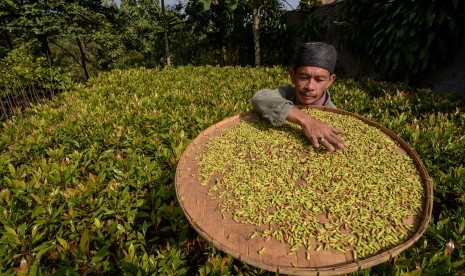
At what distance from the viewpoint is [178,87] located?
5.02 meters

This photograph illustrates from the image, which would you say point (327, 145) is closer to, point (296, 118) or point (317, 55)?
point (296, 118)

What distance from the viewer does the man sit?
180 cm

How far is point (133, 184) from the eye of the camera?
2.24 m

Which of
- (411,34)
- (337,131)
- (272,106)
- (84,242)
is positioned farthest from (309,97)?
(411,34)

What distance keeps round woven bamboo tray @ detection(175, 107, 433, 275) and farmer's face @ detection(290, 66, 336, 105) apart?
1.01 meters

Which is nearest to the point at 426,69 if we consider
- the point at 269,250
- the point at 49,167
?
the point at 269,250

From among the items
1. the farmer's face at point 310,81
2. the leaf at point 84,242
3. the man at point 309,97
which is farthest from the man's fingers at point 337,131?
the leaf at point 84,242

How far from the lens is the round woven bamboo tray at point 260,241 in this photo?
1.12 metres

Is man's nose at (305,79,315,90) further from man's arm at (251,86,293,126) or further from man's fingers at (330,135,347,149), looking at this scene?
man's fingers at (330,135,347,149)

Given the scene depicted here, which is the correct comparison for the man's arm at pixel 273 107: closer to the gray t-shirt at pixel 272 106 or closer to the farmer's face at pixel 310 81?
the gray t-shirt at pixel 272 106

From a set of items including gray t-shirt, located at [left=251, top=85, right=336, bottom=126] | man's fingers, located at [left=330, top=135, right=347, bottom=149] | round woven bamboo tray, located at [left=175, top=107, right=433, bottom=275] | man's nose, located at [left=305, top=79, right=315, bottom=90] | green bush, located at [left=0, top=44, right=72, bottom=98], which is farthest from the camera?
green bush, located at [left=0, top=44, right=72, bottom=98]

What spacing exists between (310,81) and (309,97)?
0.54 ft

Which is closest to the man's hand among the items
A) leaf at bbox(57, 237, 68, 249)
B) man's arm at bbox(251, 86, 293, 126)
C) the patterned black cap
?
man's arm at bbox(251, 86, 293, 126)

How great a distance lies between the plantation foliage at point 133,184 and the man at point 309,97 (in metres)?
0.91
